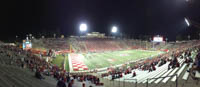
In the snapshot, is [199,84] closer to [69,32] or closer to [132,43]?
[132,43]

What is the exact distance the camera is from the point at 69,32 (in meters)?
85.9

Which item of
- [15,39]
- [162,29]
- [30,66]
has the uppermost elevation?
[162,29]

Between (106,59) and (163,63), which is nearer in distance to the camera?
(163,63)

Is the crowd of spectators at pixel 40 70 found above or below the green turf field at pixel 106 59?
above

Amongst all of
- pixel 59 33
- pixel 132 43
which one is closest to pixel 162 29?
pixel 132 43

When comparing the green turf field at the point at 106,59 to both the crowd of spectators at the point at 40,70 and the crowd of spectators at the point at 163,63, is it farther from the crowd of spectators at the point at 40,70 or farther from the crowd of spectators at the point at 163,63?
the crowd of spectators at the point at 40,70

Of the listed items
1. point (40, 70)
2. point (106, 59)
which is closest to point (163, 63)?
point (40, 70)

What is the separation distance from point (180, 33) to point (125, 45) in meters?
35.0

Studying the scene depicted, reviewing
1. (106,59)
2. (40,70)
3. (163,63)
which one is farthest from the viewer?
(106,59)

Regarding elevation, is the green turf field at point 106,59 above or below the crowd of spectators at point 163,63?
below

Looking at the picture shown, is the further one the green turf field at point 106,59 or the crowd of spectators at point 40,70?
the green turf field at point 106,59

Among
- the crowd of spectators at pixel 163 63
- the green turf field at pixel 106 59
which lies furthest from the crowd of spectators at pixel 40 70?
the green turf field at pixel 106 59

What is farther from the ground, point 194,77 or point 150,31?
point 150,31

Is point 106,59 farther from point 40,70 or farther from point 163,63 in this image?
point 40,70
